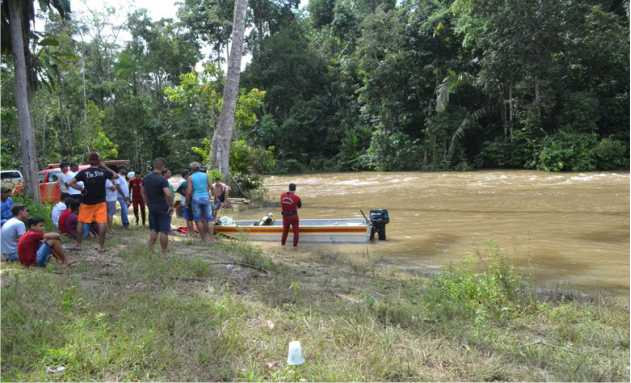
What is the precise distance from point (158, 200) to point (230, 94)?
1111 centimetres

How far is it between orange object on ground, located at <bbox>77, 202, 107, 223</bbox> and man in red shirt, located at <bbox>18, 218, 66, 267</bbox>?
129 cm

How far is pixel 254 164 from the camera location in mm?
22625

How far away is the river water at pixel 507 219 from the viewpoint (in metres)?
10.1

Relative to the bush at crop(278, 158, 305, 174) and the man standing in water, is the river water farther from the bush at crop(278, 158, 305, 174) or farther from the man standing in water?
the bush at crop(278, 158, 305, 174)

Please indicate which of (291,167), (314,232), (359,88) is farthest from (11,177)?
(359,88)

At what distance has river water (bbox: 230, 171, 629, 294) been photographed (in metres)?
10.1

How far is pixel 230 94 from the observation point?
19516mm

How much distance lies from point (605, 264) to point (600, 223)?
198 inches

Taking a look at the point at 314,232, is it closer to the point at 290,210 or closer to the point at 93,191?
the point at 290,210

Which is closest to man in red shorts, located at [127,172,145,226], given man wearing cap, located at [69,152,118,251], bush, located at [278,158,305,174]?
man wearing cap, located at [69,152,118,251]

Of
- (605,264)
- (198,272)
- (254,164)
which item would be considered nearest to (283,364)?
(198,272)

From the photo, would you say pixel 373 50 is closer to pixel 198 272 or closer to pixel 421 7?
pixel 421 7

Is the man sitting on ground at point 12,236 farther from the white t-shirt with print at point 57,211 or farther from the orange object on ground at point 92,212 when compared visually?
the white t-shirt with print at point 57,211

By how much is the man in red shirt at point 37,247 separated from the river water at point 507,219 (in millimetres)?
5487
